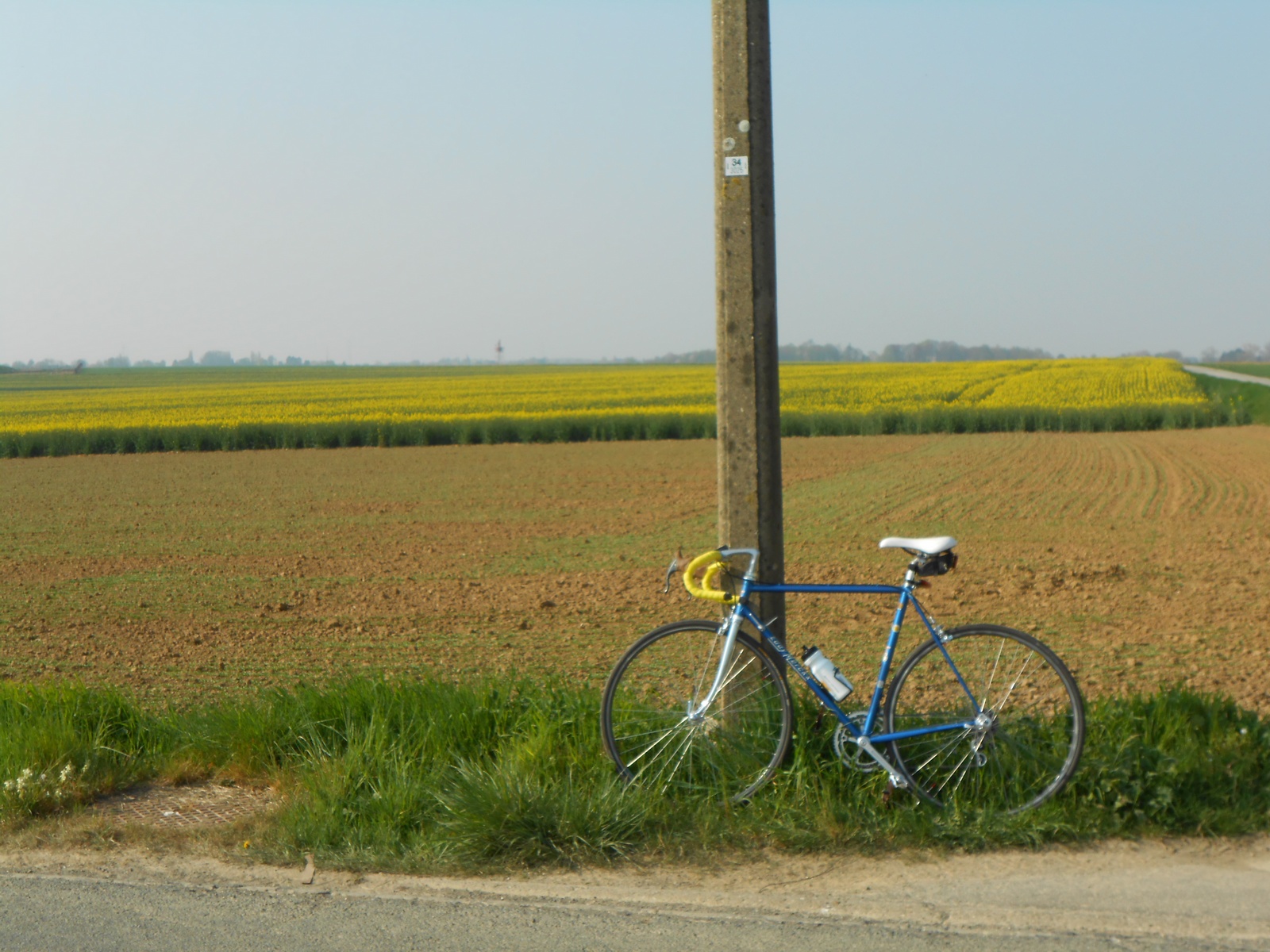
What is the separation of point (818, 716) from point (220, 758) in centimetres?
279

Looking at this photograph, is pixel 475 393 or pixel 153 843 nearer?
pixel 153 843

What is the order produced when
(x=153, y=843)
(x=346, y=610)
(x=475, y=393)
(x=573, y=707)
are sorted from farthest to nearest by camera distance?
(x=475, y=393), (x=346, y=610), (x=573, y=707), (x=153, y=843)

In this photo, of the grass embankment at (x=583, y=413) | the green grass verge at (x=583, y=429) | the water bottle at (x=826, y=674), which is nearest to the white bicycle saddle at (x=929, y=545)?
the water bottle at (x=826, y=674)

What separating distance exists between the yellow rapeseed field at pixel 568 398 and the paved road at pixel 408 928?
122ft

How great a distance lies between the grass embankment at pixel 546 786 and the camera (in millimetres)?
4316

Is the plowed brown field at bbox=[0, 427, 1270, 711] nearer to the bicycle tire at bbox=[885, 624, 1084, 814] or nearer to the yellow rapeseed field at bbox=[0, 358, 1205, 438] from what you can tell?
the bicycle tire at bbox=[885, 624, 1084, 814]

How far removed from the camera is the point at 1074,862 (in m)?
4.13

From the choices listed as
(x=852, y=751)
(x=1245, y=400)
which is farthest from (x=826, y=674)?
(x=1245, y=400)

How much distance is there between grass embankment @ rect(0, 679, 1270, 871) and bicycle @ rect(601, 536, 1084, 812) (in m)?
0.12

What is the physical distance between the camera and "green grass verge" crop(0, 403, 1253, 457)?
38.7 meters

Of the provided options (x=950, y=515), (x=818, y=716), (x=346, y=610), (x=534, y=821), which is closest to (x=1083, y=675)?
(x=818, y=716)

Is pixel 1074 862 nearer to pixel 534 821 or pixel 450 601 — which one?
pixel 534 821

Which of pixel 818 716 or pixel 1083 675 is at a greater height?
pixel 818 716

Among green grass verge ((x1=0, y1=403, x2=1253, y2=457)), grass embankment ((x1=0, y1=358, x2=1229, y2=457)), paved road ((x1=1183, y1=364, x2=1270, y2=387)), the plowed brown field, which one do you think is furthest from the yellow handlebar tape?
paved road ((x1=1183, y1=364, x2=1270, y2=387))
